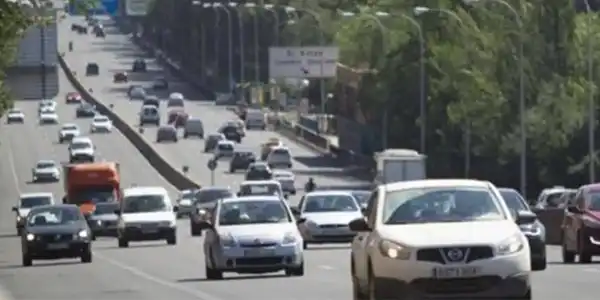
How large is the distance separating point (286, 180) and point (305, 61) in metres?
17.5

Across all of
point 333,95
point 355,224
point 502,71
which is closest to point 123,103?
point 333,95

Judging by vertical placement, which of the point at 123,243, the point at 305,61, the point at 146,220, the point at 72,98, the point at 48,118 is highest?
the point at 305,61

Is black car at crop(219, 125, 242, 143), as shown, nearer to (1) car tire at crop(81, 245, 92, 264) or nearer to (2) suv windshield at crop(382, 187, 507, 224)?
(1) car tire at crop(81, 245, 92, 264)

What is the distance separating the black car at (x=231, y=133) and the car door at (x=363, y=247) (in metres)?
110

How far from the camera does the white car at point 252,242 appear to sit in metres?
36.8

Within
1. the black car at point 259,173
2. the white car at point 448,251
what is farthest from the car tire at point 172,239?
the black car at point 259,173

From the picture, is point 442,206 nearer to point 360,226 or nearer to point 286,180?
point 360,226

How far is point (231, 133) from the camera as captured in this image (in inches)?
5408

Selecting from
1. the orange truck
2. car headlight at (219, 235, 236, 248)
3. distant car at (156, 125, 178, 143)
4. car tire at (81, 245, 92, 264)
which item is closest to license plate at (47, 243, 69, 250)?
car tire at (81, 245, 92, 264)

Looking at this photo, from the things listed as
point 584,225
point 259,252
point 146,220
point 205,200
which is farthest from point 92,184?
point 259,252

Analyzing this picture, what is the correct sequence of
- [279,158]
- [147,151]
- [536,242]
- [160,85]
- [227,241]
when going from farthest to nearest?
[160,85], [147,151], [279,158], [536,242], [227,241]

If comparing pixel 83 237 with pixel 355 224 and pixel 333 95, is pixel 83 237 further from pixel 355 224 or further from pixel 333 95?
pixel 333 95

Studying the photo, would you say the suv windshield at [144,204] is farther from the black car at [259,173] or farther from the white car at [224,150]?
the white car at [224,150]

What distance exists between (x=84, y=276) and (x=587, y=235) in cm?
947
